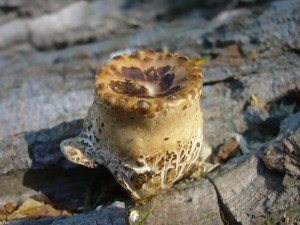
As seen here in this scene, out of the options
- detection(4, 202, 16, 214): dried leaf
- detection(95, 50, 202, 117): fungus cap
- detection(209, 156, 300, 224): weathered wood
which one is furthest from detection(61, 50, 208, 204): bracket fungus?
detection(4, 202, 16, 214): dried leaf

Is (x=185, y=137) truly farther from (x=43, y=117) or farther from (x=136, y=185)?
(x=43, y=117)

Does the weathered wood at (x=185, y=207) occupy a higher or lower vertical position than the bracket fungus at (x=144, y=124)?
lower

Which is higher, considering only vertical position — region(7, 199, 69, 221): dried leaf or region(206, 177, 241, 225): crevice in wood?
region(206, 177, 241, 225): crevice in wood

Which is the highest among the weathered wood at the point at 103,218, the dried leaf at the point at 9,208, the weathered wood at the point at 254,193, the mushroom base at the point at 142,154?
the mushroom base at the point at 142,154

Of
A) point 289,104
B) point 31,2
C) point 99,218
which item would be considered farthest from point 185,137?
point 31,2

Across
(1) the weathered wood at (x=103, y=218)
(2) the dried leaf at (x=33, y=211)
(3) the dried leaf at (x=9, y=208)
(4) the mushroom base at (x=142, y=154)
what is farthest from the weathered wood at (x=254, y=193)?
(3) the dried leaf at (x=9, y=208)

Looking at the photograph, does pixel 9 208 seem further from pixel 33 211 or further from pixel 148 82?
pixel 148 82

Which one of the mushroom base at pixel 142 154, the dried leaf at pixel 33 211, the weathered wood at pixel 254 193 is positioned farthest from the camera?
the dried leaf at pixel 33 211

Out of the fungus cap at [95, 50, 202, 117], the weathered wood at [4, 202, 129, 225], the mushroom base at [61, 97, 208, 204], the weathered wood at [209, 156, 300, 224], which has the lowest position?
the weathered wood at [4, 202, 129, 225]

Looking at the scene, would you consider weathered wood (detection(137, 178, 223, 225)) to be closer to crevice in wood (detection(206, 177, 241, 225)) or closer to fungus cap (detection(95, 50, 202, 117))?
crevice in wood (detection(206, 177, 241, 225))

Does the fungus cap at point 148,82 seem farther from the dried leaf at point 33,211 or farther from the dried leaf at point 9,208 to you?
the dried leaf at point 9,208
